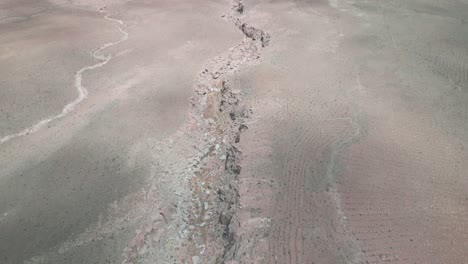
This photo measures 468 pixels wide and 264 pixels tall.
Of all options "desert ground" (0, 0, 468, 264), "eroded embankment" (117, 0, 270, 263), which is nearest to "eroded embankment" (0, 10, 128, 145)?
"desert ground" (0, 0, 468, 264)

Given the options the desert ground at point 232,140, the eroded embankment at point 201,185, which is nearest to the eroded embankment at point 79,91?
the desert ground at point 232,140

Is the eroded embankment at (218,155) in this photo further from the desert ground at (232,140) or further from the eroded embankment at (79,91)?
the eroded embankment at (79,91)

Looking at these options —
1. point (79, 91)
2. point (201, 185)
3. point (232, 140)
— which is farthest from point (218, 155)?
point (79, 91)

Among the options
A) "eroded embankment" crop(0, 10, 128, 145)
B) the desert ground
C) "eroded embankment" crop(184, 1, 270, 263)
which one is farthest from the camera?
"eroded embankment" crop(0, 10, 128, 145)

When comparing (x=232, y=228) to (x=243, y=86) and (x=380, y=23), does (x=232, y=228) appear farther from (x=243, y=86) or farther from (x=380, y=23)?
(x=380, y=23)

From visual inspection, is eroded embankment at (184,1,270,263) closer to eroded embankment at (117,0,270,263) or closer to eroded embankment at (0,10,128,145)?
eroded embankment at (117,0,270,263)

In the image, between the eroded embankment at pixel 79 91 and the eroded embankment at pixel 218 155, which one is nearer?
the eroded embankment at pixel 218 155

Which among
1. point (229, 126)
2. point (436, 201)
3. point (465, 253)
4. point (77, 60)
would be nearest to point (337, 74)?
point (229, 126)

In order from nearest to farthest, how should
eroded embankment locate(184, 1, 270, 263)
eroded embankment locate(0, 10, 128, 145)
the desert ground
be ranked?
the desert ground
eroded embankment locate(184, 1, 270, 263)
eroded embankment locate(0, 10, 128, 145)
